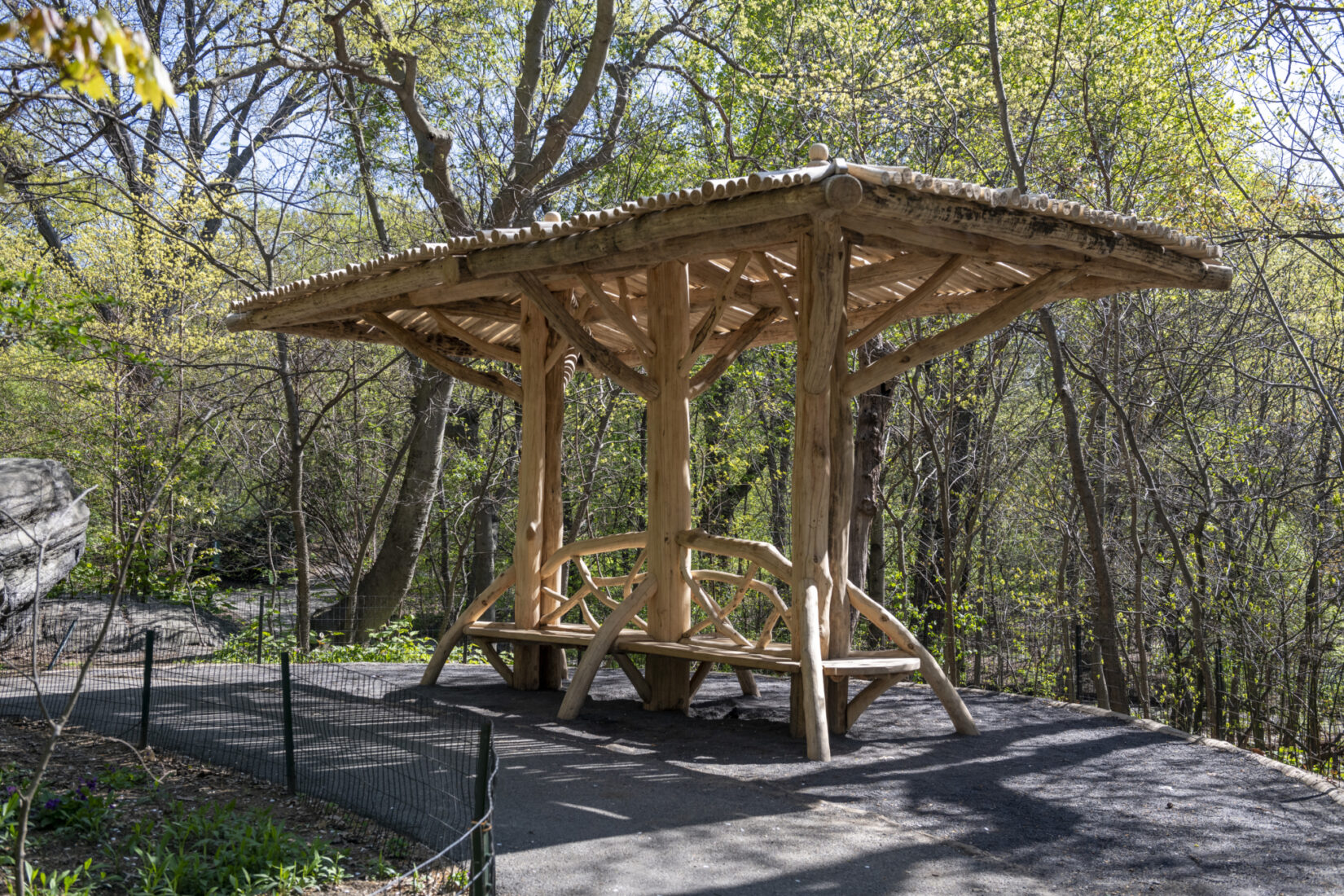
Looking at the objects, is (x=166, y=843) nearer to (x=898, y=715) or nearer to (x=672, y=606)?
(x=672, y=606)

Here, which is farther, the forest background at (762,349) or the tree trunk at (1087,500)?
the forest background at (762,349)

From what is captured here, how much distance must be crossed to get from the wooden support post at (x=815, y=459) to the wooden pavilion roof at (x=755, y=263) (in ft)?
0.76

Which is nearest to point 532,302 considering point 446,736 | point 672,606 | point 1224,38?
point 672,606

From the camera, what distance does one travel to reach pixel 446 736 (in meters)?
5.86

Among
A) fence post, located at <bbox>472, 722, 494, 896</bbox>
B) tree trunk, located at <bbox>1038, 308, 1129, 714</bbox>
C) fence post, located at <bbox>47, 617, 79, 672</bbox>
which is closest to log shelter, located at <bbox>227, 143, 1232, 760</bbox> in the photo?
tree trunk, located at <bbox>1038, 308, 1129, 714</bbox>

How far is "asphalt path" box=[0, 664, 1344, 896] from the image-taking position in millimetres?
3949

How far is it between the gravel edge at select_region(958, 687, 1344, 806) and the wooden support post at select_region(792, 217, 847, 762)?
104 inches

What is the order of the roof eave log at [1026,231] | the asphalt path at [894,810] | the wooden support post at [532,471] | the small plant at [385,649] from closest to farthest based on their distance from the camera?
the asphalt path at [894,810], the roof eave log at [1026,231], the wooden support post at [532,471], the small plant at [385,649]

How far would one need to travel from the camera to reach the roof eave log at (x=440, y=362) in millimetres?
8133

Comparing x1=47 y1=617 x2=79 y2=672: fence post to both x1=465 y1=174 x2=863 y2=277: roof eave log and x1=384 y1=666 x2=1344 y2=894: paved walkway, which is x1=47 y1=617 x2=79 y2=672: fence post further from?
x1=465 y1=174 x2=863 y2=277: roof eave log

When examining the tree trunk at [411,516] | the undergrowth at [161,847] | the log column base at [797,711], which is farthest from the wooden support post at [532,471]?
the tree trunk at [411,516]

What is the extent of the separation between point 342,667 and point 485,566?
20.1 feet

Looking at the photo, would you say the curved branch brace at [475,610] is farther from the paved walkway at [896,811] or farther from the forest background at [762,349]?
the forest background at [762,349]

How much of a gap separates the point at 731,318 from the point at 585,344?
2.32 m
